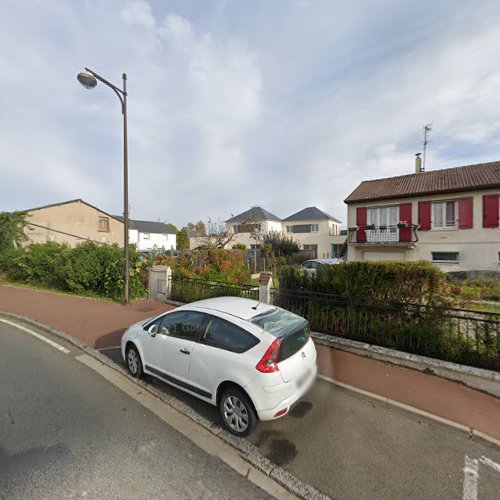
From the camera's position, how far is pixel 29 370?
4.41 meters

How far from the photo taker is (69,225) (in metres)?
21.2

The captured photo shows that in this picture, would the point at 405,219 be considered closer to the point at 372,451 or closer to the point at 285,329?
the point at 285,329

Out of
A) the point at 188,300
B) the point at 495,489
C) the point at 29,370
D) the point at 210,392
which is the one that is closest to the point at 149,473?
the point at 210,392

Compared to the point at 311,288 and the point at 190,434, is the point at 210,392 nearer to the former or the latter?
the point at 190,434

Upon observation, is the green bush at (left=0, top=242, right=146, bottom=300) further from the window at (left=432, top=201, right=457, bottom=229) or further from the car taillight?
the window at (left=432, top=201, right=457, bottom=229)

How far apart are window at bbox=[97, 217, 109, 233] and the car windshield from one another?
24.2m

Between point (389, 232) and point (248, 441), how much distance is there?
15327 mm

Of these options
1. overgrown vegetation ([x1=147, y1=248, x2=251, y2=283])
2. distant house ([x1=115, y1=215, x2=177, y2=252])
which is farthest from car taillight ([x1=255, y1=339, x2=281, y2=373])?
distant house ([x1=115, y1=215, x2=177, y2=252])

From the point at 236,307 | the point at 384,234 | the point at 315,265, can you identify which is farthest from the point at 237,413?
the point at 384,234

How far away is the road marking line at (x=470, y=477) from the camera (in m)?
2.23

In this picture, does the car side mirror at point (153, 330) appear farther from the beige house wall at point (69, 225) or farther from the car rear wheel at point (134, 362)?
the beige house wall at point (69, 225)

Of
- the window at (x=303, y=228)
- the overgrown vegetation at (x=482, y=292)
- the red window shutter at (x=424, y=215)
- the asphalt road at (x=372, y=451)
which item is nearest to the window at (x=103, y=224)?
A: the window at (x=303, y=228)

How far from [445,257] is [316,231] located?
20.9 m

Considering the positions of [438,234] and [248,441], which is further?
[438,234]
